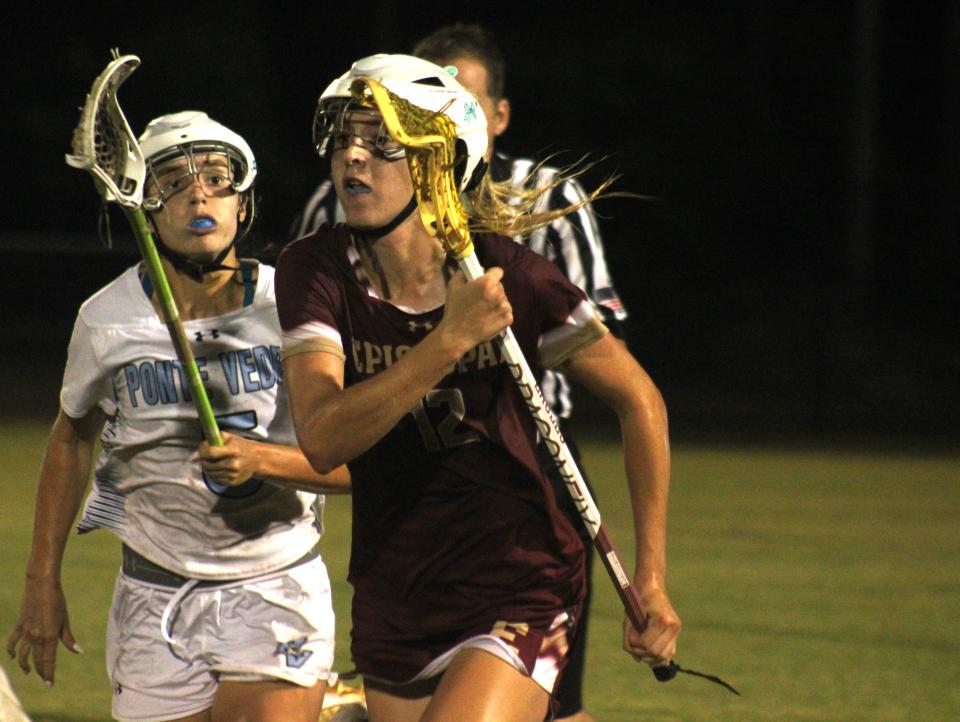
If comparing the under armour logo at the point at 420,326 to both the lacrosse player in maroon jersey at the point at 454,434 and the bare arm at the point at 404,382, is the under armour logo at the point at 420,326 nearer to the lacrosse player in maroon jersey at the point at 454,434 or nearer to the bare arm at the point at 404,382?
the lacrosse player in maroon jersey at the point at 454,434

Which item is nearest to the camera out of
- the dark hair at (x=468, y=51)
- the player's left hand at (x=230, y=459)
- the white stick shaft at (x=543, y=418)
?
the white stick shaft at (x=543, y=418)

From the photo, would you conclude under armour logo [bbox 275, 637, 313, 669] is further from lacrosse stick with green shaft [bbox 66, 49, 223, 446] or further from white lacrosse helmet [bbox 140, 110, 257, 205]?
white lacrosse helmet [bbox 140, 110, 257, 205]

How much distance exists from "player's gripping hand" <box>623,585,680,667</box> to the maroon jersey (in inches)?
8.9

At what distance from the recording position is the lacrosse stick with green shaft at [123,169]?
3533 millimetres

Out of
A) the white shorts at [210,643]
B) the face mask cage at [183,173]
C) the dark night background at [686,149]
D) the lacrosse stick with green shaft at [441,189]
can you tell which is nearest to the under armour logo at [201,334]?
the face mask cage at [183,173]

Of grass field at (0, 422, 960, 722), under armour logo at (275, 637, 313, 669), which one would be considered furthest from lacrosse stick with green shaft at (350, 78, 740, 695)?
grass field at (0, 422, 960, 722)

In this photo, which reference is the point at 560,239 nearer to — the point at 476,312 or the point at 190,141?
the point at 190,141

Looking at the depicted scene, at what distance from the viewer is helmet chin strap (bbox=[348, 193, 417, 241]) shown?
359 cm

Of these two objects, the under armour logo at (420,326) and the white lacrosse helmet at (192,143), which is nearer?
the under armour logo at (420,326)

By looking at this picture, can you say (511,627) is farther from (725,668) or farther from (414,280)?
(725,668)

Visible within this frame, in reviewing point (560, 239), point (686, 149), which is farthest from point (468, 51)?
point (686, 149)

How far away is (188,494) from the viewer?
420cm

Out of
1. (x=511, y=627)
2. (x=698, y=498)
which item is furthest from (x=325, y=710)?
(x=698, y=498)

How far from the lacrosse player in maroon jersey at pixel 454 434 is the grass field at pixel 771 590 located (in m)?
2.73
